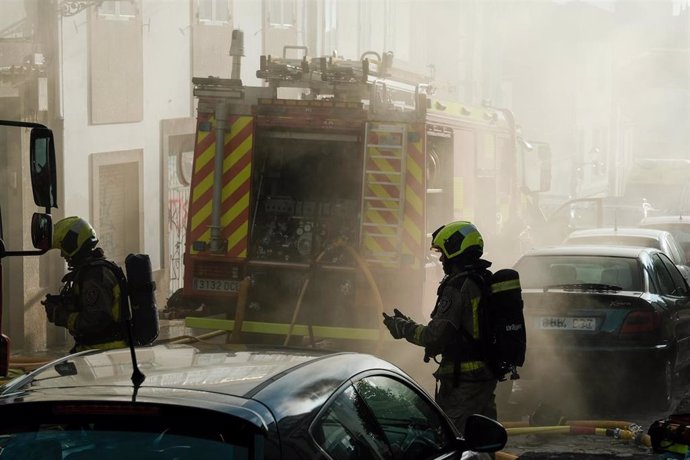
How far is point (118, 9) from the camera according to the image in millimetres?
Result: 16797

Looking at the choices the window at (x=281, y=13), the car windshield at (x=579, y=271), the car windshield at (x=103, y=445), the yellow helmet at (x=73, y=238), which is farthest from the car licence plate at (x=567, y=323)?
the window at (x=281, y=13)

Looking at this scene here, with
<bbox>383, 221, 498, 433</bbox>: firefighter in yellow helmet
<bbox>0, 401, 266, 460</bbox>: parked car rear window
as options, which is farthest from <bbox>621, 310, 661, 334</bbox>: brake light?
<bbox>0, 401, 266, 460</bbox>: parked car rear window

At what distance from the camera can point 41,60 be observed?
14656 mm

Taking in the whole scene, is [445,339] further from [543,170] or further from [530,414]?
[543,170]

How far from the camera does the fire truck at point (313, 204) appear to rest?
10.6 m

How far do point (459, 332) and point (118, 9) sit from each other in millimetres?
11261

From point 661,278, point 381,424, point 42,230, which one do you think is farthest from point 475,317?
point 661,278

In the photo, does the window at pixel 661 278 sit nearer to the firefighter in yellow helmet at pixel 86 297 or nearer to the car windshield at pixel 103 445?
the firefighter in yellow helmet at pixel 86 297

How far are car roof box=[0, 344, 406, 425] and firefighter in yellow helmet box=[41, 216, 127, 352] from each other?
260 cm

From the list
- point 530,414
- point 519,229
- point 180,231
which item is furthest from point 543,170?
point 530,414

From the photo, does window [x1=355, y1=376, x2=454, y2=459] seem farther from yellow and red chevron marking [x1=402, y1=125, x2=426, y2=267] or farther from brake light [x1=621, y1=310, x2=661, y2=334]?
yellow and red chevron marking [x1=402, y1=125, x2=426, y2=267]

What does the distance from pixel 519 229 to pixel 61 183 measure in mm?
5817

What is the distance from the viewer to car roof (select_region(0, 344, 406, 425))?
3.62 m

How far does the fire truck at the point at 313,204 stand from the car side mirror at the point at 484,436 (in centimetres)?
581
